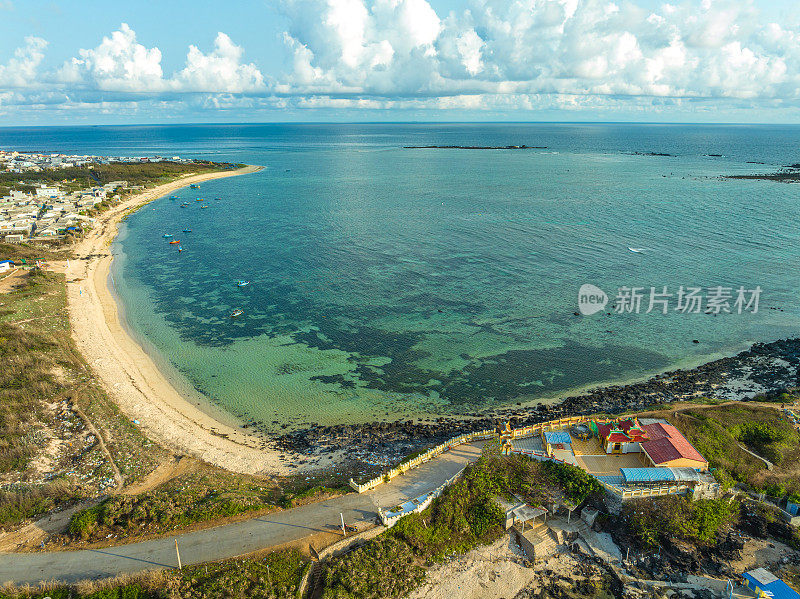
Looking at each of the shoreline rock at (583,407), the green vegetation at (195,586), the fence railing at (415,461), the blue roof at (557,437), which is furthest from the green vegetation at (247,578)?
the blue roof at (557,437)

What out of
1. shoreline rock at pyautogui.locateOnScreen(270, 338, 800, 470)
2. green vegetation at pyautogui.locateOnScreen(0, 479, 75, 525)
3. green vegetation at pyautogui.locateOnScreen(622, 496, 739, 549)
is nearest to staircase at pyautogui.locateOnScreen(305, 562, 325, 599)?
shoreline rock at pyautogui.locateOnScreen(270, 338, 800, 470)

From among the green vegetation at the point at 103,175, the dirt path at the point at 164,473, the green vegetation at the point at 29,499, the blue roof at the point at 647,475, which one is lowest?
the dirt path at the point at 164,473

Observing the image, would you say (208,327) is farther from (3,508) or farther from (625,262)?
(625,262)

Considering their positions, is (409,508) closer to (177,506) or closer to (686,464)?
(177,506)

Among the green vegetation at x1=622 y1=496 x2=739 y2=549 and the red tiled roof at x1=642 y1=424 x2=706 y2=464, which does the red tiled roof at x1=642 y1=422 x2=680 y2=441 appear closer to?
the red tiled roof at x1=642 y1=424 x2=706 y2=464

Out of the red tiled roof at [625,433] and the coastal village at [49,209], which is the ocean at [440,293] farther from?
the red tiled roof at [625,433]

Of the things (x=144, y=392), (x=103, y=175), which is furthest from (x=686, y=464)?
(x=103, y=175)

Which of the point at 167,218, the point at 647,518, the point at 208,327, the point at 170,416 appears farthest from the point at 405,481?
the point at 167,218

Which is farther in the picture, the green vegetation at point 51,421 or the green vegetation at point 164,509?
the green vegetation at point 51,421
